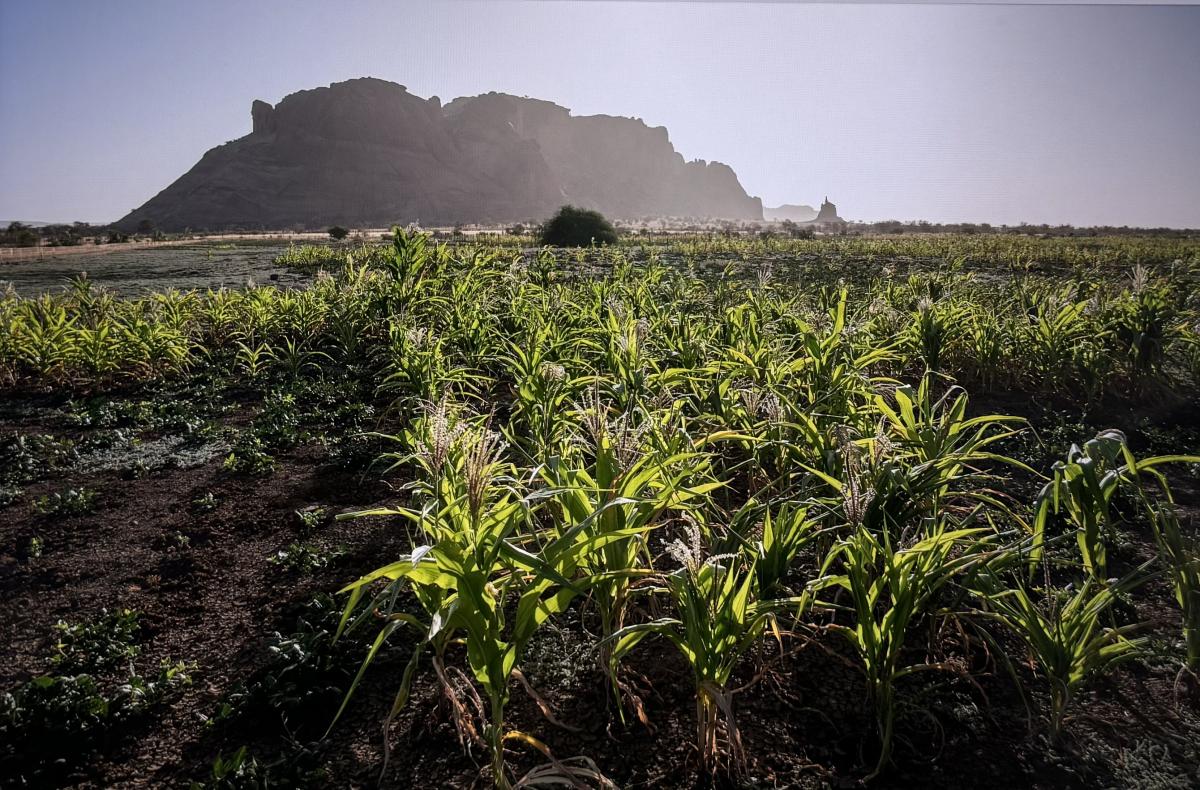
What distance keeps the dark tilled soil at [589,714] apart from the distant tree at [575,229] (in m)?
21.9

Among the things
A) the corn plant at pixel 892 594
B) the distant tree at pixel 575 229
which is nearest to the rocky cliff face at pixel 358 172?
the distant tree at pixel 575 229

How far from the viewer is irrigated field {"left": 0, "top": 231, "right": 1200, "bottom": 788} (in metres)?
1.42

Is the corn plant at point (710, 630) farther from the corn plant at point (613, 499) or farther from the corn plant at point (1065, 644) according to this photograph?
the corn plant at point (1065, 644)

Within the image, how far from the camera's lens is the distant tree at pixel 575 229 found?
23.3 m

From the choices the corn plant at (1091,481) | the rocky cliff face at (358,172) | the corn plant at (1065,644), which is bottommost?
the corn plant at (1065,644)

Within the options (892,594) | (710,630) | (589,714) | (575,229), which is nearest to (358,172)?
(575,229)

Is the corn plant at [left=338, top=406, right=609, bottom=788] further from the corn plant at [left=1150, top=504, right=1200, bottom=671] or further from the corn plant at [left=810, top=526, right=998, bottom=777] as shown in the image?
the corn plant at [left=1150, top=504, right=1200, bottom=671]

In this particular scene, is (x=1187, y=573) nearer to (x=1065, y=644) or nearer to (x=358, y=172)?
(x=1065, y=644)

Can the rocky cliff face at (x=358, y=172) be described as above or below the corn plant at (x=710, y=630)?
above

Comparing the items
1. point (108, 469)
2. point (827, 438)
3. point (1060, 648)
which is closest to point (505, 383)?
A: point (108, 469)

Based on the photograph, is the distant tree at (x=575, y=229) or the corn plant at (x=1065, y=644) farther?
the distant tree at (x=575, y=229)

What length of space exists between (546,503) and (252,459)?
2.37m

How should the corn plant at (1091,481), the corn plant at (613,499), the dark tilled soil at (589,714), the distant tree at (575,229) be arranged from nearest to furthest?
the corn plant at (1091,481), the dark tilled soil at (589,714), the corn plant at (613,499), the distant tree at (575,229)

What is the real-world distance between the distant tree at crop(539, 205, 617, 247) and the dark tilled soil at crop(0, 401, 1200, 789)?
71.8ft
